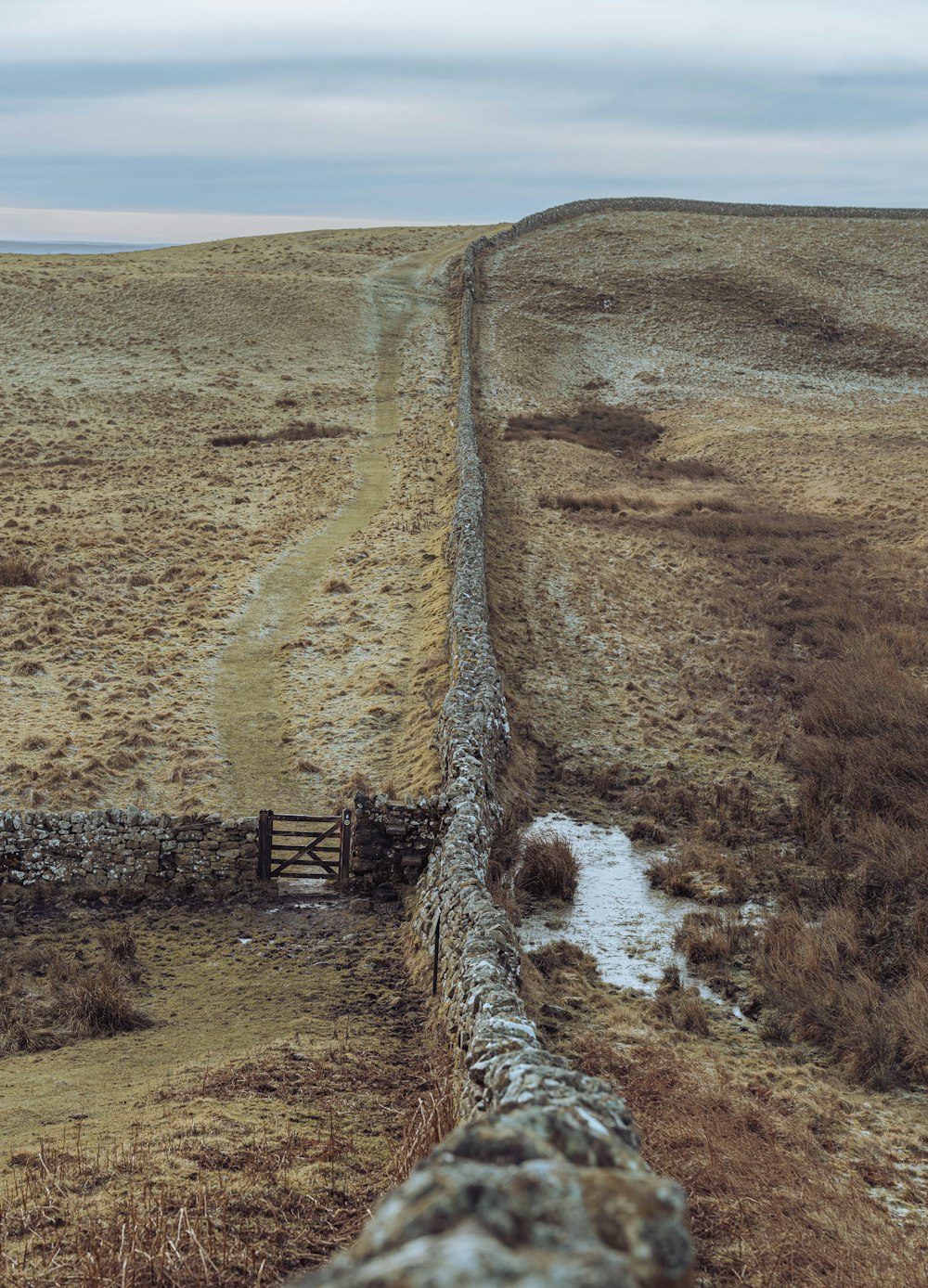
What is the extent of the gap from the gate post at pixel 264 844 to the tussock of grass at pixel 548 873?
3.07 metres

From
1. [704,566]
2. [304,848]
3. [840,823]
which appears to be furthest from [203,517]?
[840,823]

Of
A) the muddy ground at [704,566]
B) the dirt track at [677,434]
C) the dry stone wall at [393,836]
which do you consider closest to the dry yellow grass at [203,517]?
the dry stone wall at [393,836]

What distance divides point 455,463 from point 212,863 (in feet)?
74.3

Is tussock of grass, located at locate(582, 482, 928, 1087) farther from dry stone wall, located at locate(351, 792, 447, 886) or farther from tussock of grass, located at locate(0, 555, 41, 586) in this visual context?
tussock of grass, located at locate(0, 555, 41, 586)

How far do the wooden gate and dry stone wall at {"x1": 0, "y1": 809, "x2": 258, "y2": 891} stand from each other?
0.21 m

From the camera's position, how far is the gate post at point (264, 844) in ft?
41.8

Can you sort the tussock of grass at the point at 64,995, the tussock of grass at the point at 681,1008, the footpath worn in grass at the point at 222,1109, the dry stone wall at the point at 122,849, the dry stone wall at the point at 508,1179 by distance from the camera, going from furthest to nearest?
the dry stone wall at the point at 122,849 → the tussock of grass at the point at 681,1008 → the tussock of grass at the point at 64,995 → the footpath worn in grass at the point at 222,1109 → the dry stone wall at the point at 508,1179

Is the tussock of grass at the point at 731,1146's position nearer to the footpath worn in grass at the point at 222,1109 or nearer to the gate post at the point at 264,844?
the footpath worn in grass at the point at 222,1109

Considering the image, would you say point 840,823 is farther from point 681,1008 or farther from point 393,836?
point 393,836

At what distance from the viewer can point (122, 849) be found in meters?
12.8

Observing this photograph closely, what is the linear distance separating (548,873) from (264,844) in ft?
11.6

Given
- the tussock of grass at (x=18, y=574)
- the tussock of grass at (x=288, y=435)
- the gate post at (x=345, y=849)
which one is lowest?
the gate post at (x=345, y=849)

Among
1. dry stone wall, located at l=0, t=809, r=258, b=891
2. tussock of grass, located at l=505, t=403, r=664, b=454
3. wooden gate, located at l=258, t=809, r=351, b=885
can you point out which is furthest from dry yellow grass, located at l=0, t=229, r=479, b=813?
tussock of grass, located at l=505, t=403, r=664, b=454

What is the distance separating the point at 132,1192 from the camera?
6289 mm
